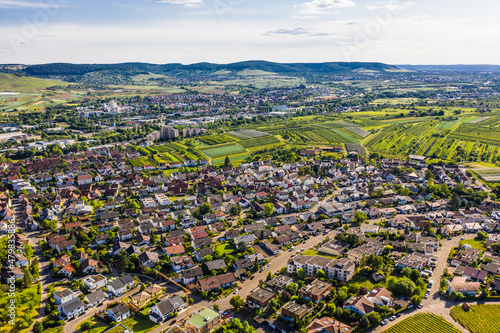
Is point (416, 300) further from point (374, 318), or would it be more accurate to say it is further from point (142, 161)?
point (142, 161)

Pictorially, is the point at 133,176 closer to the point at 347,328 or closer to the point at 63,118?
the point at 347,328

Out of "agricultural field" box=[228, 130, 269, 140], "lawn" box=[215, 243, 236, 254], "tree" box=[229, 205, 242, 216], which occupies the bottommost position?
"lawn" box=[215, 243, 236, 254]

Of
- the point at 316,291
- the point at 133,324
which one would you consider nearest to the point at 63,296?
the point at 133,324

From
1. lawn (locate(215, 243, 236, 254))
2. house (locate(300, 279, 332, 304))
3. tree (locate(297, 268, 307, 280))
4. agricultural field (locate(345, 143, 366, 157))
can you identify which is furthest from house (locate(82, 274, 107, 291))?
agricultural field (locate(345, 143, 366, 157))

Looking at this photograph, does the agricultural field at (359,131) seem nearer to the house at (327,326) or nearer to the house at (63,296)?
the house at (327,326)

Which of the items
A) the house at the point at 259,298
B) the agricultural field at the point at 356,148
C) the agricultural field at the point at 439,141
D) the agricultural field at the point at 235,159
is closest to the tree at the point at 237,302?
the house at the point at 259,298

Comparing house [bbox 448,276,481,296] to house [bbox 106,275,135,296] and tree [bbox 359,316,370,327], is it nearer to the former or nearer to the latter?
tree [bbox 359,316,370,327]
